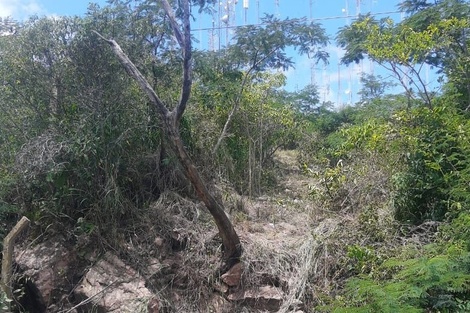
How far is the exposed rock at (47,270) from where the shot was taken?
721 cm

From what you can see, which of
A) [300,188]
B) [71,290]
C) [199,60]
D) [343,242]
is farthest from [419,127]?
[71,290]

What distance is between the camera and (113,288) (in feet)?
23.2

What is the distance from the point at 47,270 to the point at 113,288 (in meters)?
0.97

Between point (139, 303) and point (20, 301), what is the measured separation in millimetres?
1637

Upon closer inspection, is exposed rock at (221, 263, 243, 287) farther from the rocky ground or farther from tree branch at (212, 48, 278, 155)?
tree branch at (212, 48, 278, 155)

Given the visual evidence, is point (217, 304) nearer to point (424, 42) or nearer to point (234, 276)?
point (234, 276)

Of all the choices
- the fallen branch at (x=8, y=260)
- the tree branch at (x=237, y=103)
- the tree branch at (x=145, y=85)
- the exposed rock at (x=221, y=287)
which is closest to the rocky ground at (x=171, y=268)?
the exposed rock at (x=221, y=287)

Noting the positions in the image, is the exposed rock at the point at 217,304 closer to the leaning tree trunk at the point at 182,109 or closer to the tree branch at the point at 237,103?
the leaning tree trunk at the point at 182,109

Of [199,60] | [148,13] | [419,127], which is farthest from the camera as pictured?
[199,60]

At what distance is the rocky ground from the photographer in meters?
7.05

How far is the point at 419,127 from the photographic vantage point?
7871 mm

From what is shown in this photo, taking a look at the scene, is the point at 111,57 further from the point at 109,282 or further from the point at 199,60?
the point at 109,282

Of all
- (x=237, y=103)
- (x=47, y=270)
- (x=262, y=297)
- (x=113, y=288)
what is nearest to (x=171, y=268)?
(x=113, y=288)

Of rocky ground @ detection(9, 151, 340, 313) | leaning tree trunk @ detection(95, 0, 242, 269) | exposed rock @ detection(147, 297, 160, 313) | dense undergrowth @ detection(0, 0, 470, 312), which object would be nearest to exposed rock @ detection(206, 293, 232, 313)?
rocky ground @ detection(9, 151, 340, 313)
